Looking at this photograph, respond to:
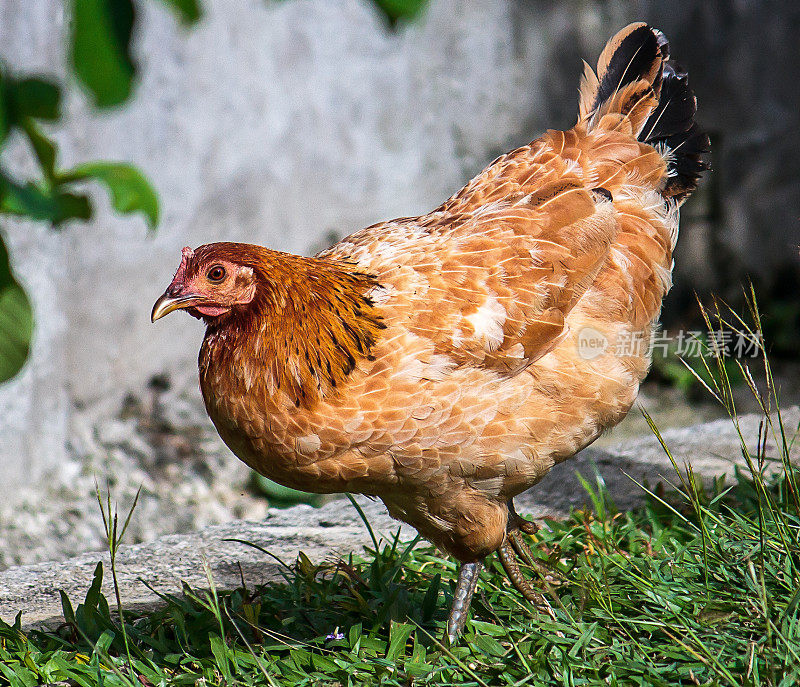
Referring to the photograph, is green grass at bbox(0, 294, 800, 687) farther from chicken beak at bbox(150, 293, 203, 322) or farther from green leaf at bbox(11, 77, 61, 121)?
green leaf at bbox(11, 77, 61, 121)

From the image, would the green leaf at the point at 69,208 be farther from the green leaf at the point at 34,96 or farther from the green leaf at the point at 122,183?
the green leaf at the point at 34,96

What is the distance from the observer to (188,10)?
100 centimetres

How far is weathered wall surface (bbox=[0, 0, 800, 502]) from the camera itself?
5.42m

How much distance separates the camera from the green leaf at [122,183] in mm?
1378

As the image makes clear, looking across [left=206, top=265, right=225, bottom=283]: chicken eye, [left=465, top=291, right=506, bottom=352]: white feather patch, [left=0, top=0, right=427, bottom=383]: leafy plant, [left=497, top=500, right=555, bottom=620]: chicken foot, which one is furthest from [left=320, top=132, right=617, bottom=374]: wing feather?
[left=0, top=0, right=427, bottom=383]: leafy plant

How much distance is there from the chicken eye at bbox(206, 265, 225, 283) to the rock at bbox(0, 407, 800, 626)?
44.3 inches

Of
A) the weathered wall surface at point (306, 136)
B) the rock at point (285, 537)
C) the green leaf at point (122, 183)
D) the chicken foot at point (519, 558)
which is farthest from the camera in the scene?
the weathered wall surface at point (306, 136)

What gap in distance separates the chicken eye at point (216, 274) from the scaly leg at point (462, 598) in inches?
51.0

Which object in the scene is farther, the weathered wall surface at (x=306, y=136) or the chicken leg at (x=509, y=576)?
the weathered wall surface at (x=306, y=136)

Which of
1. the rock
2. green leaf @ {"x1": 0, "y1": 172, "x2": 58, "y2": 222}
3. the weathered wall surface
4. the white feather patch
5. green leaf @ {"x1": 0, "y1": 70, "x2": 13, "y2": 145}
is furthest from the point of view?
the weathered wall surface

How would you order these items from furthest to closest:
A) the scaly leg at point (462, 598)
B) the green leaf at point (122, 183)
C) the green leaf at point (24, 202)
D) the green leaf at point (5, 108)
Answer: the scaly leg at point (462, 598), the green leaf at point (122, 183), the green leaf at point (24, 202), the green leaf at point (5, 108)

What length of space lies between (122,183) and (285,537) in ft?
9.80

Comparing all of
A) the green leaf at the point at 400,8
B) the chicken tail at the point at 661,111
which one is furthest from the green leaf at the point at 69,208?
the chicken tail at the point at 661,111

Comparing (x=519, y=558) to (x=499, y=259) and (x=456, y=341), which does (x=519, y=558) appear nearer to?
(x=456, y=341)
